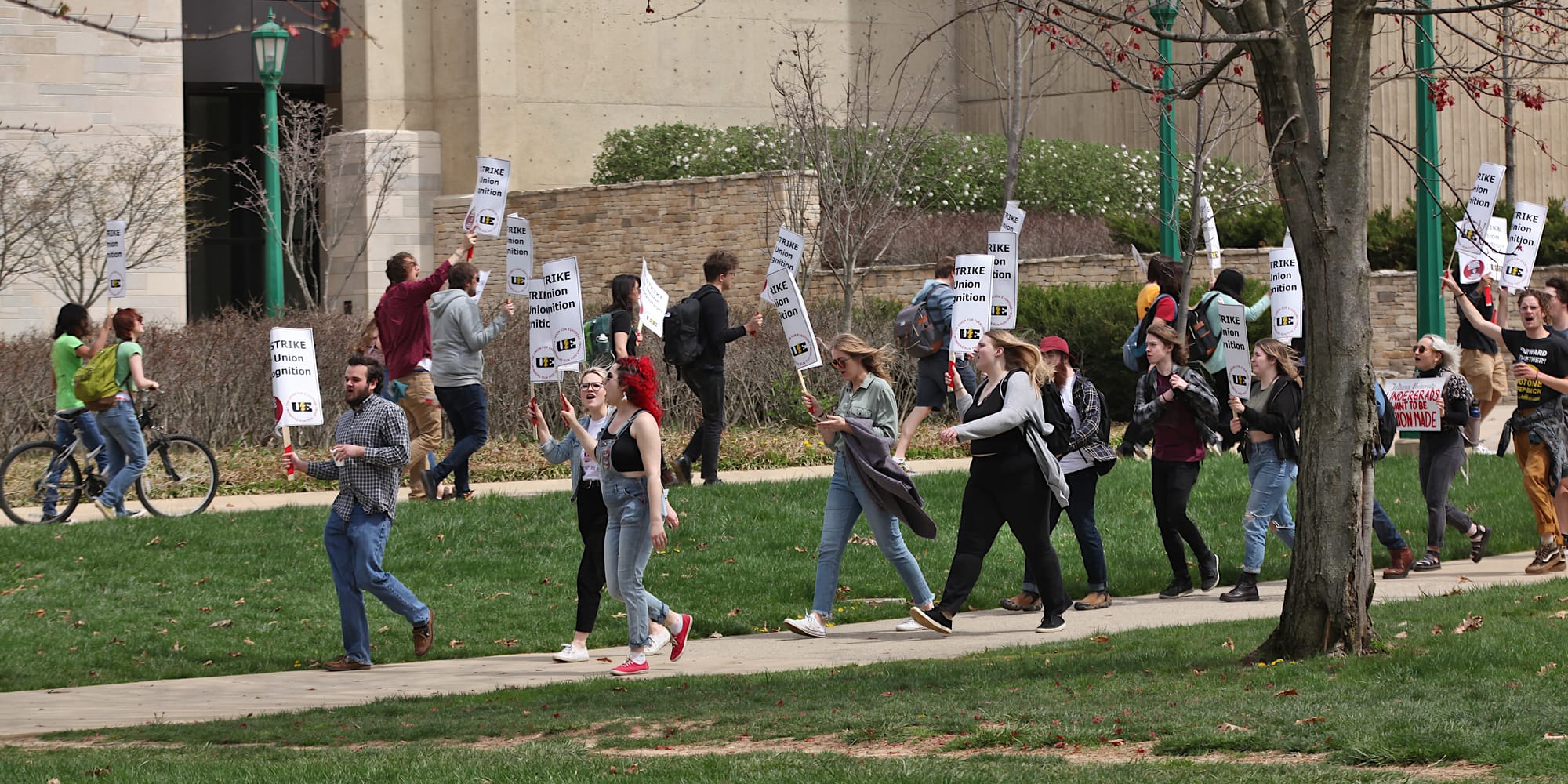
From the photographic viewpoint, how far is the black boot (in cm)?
1120

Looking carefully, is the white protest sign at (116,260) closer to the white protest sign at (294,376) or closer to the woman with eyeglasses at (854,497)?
the white protest sign at (294,376)

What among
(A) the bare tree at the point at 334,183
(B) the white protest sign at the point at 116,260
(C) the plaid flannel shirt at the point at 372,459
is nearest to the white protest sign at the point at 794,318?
(C) the plaid flannel shirt at the point at 372,459

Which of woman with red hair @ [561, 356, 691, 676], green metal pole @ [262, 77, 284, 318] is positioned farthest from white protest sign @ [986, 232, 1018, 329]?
green metal pole @ [262, 77, 284, 318]

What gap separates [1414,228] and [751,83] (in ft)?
45.1

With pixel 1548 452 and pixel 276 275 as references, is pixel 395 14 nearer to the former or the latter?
pixel 276 275

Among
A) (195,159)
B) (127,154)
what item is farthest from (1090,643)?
(195,159)

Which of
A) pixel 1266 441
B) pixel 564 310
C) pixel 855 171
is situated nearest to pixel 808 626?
pixel 1266 441

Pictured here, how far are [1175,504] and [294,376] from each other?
5578 millimetres

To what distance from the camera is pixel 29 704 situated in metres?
9.11

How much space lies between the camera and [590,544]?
32.7 feet

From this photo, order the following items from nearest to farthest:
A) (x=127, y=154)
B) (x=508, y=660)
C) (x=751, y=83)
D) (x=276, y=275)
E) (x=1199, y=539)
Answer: (x=508, y=660) → (x=1199, y=539) → (x=276, y=275) → (x=127, y=154) → (x=751, y=83)

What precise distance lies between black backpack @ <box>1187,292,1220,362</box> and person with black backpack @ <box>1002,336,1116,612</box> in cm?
232

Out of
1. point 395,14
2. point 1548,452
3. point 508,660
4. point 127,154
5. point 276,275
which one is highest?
point 395,14

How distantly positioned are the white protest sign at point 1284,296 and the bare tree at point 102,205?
1808cm
